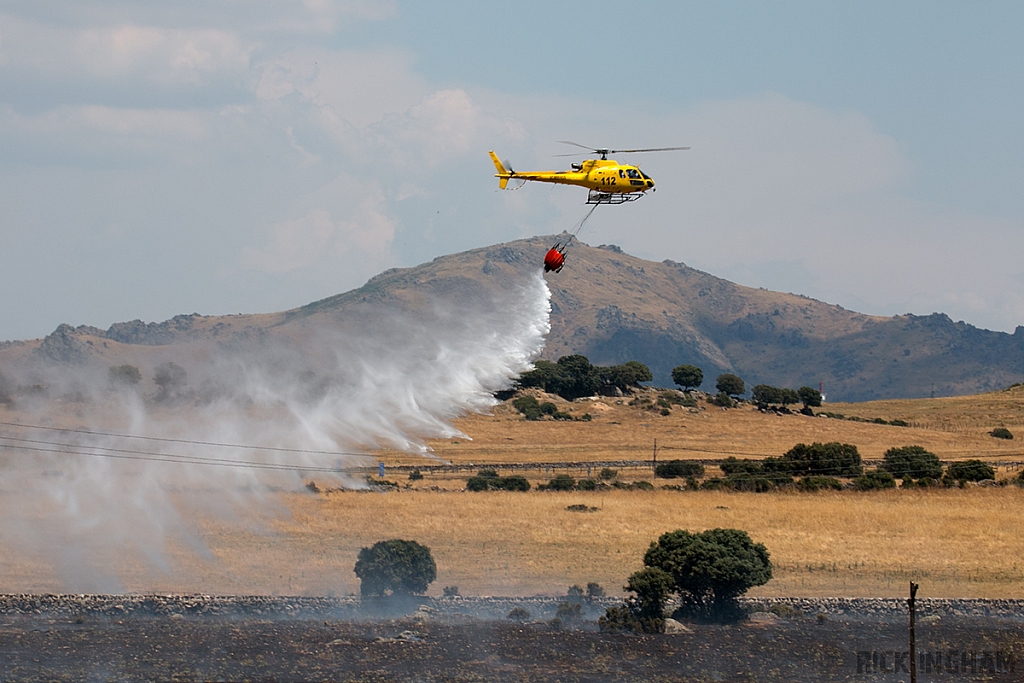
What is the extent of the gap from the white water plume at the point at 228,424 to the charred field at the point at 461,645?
7249 millimetres

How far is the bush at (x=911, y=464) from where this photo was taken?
91.9 m

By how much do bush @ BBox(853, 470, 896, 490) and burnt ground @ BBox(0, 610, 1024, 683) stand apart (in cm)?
3059

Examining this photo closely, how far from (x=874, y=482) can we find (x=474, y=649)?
156 ft

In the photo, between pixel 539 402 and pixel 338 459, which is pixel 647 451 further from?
pixel 338 459

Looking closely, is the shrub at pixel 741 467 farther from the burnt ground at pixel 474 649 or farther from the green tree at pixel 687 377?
the green tree at pixel 687 377

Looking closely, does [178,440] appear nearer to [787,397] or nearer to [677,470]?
[677,470]

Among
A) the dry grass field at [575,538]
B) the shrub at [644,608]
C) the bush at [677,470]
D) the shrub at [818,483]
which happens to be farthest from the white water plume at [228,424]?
the shrub at [818,483]

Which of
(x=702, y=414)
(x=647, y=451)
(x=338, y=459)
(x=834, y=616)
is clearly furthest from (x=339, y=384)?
(x=702, y=414)

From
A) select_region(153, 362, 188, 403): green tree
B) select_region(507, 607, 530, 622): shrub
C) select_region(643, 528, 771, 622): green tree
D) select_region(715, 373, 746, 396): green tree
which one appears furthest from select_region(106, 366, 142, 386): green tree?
select_region(715, 373, 746, 396): green tree

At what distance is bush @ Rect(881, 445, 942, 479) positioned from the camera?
302 ft

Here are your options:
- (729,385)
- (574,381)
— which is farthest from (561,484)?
(729,385)

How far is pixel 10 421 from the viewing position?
7588cm

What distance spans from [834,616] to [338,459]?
4053 centimetres

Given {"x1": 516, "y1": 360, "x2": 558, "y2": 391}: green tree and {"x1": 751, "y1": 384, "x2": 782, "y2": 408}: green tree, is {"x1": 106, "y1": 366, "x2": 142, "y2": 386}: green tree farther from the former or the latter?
{"x1": 751, "y1": 384, "x2": 782, "y2": 408}: green tree
